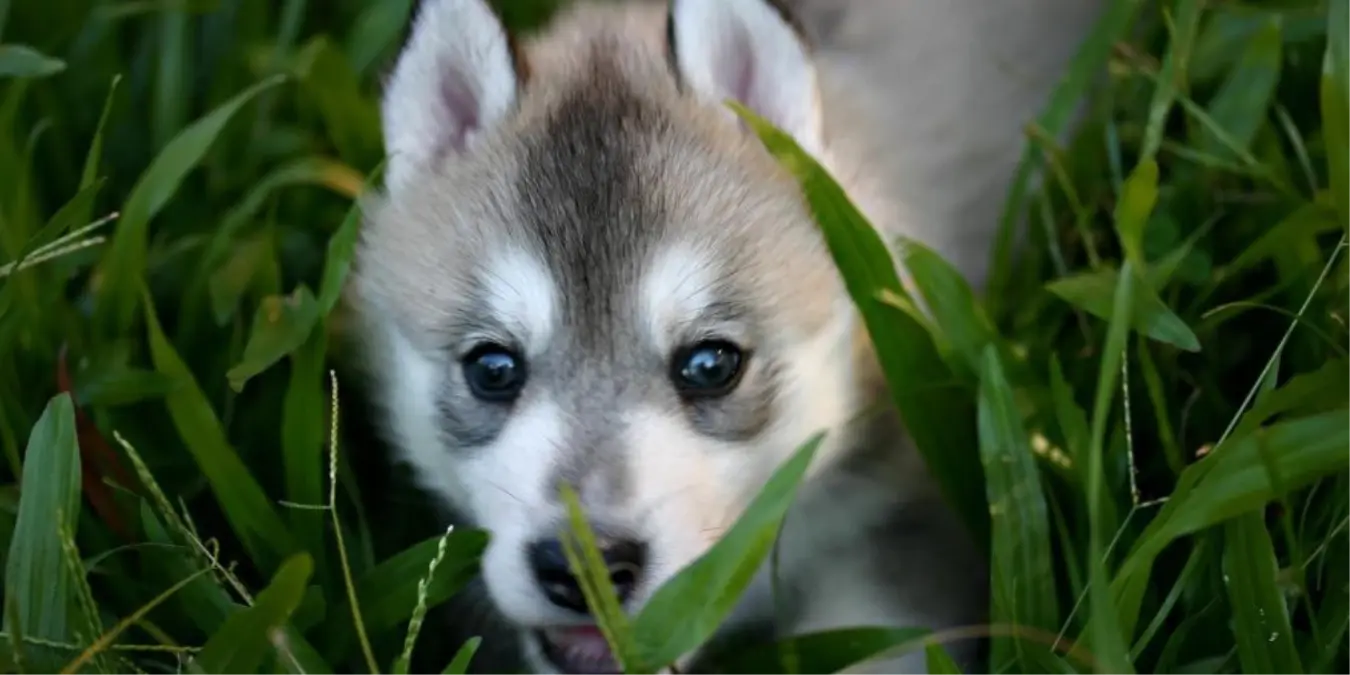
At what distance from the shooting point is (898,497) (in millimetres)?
1966

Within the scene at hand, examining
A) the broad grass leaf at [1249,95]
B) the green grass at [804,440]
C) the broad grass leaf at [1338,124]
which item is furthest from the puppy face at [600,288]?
the broad grass leaf at [1249,95]

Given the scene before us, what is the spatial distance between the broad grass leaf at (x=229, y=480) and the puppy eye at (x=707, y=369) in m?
0.54

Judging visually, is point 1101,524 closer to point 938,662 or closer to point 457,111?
point 938,662

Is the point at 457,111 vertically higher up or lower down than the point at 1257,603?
higher up

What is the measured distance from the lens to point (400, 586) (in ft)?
5.63

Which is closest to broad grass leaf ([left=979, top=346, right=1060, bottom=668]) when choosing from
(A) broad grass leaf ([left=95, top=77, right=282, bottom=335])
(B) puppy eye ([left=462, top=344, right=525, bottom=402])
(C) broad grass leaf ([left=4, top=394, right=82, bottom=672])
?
(B) puppy eye ([left=462, top=344, right=525, bottom=402])

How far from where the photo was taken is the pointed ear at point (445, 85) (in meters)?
1.85

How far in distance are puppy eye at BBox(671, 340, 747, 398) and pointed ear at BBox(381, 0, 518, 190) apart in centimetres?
44

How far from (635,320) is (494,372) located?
0.71ft

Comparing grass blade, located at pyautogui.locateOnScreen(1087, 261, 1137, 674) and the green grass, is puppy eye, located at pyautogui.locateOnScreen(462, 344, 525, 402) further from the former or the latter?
grass blade, located at pyautogui.locateOnScreen(1087, 261, 1137, 674)

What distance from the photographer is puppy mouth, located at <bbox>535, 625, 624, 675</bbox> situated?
1.72 metres

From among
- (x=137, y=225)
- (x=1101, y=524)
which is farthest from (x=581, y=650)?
(x=137, y=225)

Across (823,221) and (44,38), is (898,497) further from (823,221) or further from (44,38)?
(44,38)

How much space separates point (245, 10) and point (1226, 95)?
1.78 m
